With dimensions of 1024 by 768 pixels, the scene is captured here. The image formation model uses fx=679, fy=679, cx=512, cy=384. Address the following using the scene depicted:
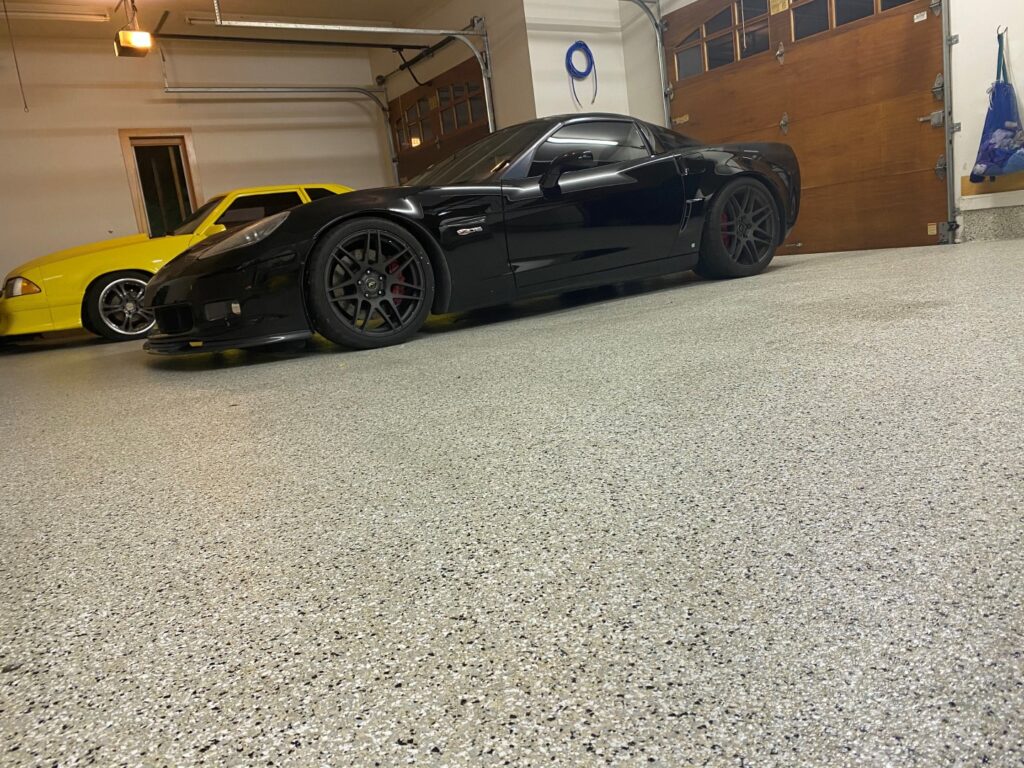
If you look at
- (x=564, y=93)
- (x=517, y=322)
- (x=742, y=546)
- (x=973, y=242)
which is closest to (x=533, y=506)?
(x=742, y=546)

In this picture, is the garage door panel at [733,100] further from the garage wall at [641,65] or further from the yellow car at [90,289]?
the yellow car at [90,289]

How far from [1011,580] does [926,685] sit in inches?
9.2

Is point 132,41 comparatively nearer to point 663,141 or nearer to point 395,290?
point 395,290

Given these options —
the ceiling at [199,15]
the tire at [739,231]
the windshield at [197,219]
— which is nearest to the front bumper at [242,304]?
the tire at [739,231]

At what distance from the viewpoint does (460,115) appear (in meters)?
9.00

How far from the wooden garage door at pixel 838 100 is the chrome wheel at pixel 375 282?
4608 mm

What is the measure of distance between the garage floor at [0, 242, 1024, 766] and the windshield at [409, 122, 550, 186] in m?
1.88

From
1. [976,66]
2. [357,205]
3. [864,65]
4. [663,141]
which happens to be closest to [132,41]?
[357,205]

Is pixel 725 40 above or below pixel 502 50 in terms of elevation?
below

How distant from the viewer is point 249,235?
2.95 metres

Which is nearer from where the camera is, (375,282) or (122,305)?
(375,282)

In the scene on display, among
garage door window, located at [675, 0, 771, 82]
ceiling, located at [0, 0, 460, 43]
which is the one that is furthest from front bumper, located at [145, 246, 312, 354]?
ceiling, located at [0, 0, 460, 43]

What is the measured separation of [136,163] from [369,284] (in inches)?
313

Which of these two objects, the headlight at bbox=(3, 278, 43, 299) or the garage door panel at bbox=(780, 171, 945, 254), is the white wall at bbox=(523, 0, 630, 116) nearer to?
the garage door panel at bbox=(780, 171, 945, 254)
